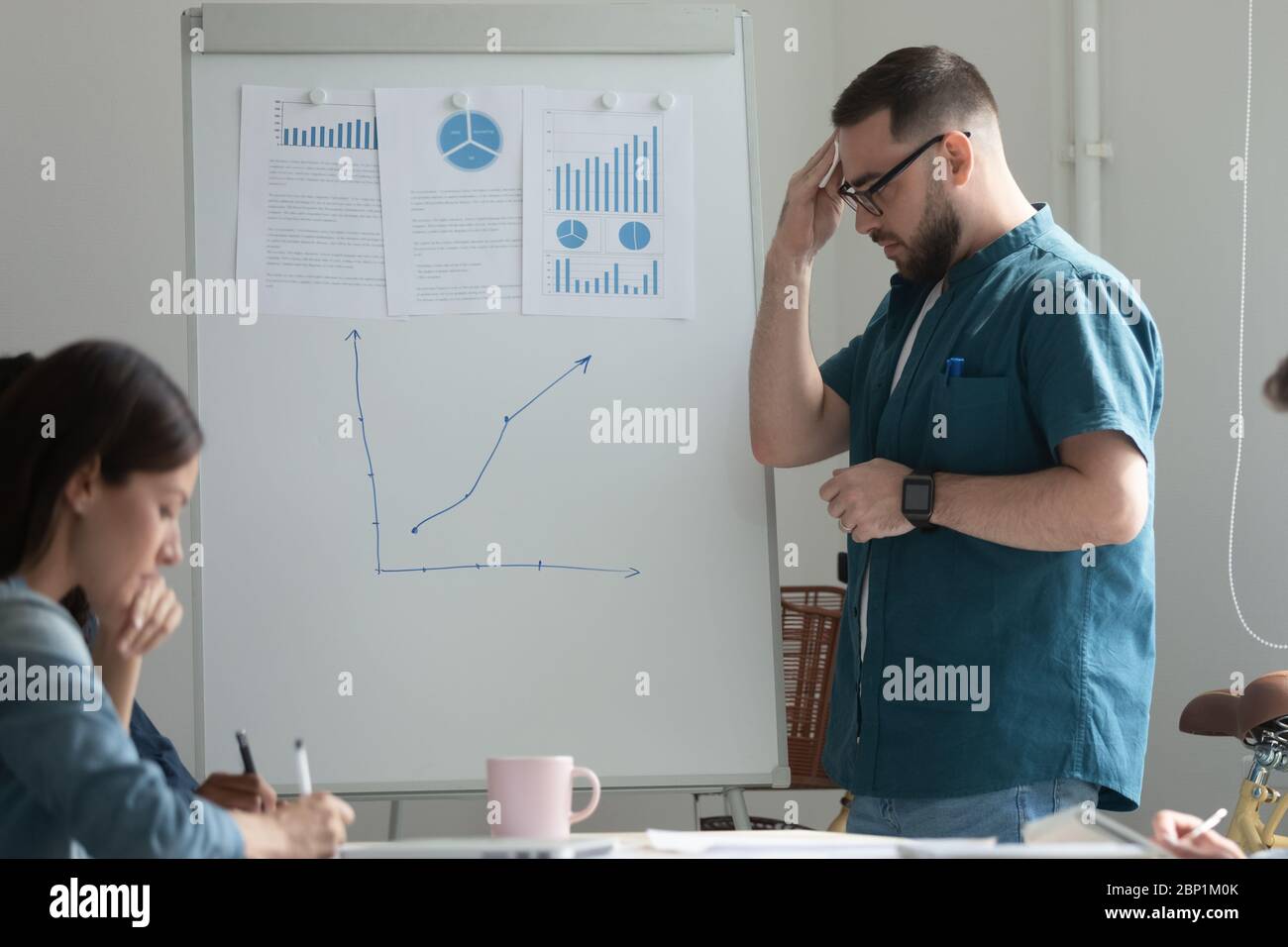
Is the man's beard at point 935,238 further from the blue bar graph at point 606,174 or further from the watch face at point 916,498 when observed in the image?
the blue bar graph at point 606,174

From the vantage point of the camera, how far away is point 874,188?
1.92 metres

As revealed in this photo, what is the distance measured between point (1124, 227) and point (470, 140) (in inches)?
57.5

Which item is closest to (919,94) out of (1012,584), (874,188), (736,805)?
(874,188)

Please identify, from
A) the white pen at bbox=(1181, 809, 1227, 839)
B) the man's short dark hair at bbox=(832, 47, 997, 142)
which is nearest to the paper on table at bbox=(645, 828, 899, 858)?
the white pen at bbox=(1181, 809, 1227, 839)

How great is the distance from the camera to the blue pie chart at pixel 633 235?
2.27 meters

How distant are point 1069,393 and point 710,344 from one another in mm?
739

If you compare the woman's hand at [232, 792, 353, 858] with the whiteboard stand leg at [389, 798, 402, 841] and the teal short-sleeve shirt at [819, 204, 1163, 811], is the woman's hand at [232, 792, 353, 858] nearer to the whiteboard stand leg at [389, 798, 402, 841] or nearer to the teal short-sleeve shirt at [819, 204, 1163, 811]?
the teal short-sleeve shirt at [819, 204, 1163, 811]

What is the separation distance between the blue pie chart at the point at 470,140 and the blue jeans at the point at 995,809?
1235mm

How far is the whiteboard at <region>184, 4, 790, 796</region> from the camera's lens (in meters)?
2.17

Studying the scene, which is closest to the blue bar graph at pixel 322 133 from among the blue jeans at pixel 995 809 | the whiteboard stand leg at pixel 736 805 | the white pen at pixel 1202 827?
the whiteboard stand leg at pixel 736 805

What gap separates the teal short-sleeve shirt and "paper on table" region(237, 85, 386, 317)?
921mm
